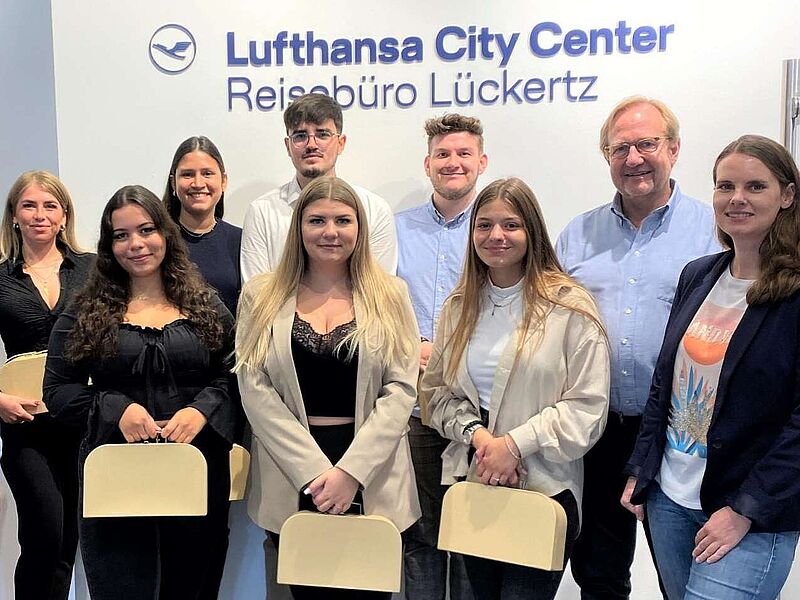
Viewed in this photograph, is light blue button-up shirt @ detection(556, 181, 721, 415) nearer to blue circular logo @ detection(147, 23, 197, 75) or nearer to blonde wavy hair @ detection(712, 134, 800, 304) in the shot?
blonde wavy hair @ detection(712, 134, 800, 304)

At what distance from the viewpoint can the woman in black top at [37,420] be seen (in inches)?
120

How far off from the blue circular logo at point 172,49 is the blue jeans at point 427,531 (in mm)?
1980

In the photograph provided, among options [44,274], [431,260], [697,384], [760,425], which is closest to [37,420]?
[44,274]

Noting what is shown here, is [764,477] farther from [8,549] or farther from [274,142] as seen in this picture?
[8,549]

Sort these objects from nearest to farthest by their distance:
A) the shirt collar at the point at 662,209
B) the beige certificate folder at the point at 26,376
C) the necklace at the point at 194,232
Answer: the shirt collar at the point at 662,209 → the beige certificate folder at the point at 26,376 → the necklace at the point at 194,232

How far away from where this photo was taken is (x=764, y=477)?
1836 millimetres

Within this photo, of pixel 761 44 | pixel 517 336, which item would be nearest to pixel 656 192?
pixel 517 336

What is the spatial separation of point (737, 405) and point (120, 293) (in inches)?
73.0

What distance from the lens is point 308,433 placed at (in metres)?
2.34

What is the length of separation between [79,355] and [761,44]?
9.84 feet

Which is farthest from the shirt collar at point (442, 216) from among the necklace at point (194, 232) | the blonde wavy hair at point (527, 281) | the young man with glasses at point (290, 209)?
the necklace at point (194, 232)

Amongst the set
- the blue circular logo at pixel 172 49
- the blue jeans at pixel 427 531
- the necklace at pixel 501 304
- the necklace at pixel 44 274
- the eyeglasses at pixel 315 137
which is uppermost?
the blue circular logo at pixel 172 49

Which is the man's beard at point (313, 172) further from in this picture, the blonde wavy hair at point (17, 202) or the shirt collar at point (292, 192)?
the blonde wavy hair at point (17, 202)

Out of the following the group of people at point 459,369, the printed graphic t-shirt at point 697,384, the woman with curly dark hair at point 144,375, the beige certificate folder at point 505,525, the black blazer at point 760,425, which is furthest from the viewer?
the woman with curly dark hair at point 144,375
